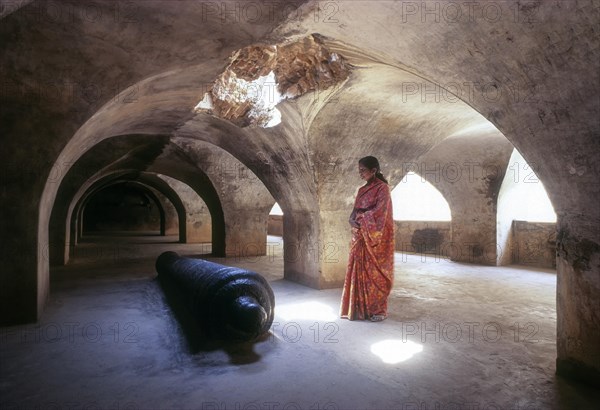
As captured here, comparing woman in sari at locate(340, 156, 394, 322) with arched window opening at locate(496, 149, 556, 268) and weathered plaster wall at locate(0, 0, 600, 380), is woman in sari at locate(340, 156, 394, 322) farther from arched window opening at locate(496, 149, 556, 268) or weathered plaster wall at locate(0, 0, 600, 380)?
arched window opening at locate(496, 149, 556, 268)

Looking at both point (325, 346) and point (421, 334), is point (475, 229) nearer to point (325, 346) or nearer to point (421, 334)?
point (421, 334)

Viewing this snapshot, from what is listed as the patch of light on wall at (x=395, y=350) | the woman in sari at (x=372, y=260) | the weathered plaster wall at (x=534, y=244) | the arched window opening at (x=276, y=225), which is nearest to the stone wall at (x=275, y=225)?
the arched window opening at (x=276, y=225)

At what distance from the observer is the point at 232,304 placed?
3.95 meters

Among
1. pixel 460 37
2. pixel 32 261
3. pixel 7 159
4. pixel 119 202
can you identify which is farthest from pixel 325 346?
pixel 119 202

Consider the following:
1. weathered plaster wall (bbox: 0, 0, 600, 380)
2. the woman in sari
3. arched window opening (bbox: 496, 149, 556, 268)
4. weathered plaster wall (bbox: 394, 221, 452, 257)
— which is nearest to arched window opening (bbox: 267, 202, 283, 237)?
weathered plaster wall (bbox: 394, 221, 452, 257)

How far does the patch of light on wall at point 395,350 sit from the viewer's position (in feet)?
12.0

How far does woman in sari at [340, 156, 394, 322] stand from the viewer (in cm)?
487

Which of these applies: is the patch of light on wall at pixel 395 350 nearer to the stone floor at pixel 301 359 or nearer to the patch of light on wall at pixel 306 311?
the stone floor at pixel 301 359

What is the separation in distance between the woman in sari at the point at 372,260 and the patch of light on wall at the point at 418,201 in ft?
28.7

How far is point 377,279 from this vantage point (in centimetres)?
488

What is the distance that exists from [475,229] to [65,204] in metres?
9.94

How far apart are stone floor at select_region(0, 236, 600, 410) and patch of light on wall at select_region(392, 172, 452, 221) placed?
744cm

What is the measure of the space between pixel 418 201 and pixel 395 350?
1072 cm

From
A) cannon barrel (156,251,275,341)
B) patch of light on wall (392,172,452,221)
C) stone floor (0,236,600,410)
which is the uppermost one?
patch of light on wall (392,172,452,221)
